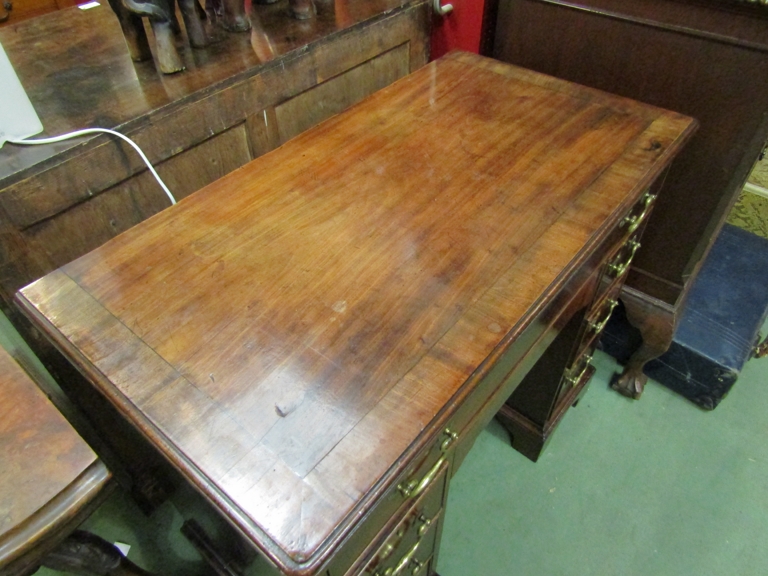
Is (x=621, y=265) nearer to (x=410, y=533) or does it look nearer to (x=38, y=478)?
(x=410, y=533)

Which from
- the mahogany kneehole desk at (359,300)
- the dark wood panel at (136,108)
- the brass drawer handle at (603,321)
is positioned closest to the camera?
the mahogany kneehole desk at (359,300)

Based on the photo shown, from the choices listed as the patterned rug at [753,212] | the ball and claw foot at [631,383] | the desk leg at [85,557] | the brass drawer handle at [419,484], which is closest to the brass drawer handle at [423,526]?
the brass drawer handle at [419,484]

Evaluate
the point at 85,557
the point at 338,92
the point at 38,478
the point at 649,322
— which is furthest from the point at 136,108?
the point at 649,322

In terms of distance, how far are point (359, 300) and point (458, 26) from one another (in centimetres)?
87

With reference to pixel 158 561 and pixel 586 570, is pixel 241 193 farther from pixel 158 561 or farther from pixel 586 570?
pixel 586 570

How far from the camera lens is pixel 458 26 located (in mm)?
1196

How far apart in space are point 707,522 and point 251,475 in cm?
112

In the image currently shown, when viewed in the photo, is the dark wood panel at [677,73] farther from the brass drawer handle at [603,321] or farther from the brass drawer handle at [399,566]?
the brass drawer handle at [399,566]

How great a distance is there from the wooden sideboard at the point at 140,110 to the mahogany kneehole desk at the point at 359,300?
16 cm

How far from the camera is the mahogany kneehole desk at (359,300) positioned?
0.47m

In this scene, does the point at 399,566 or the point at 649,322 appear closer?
the point at 399,566

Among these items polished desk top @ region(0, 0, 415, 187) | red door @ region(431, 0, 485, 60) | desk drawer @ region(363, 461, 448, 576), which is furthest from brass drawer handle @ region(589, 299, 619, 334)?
polished desk top @ region(0, 0, 415, 187)

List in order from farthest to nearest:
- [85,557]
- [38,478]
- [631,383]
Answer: [631,383], [85,557], [38,478]

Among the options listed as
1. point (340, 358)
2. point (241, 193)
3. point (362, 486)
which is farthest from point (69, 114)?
point (362, 486)
